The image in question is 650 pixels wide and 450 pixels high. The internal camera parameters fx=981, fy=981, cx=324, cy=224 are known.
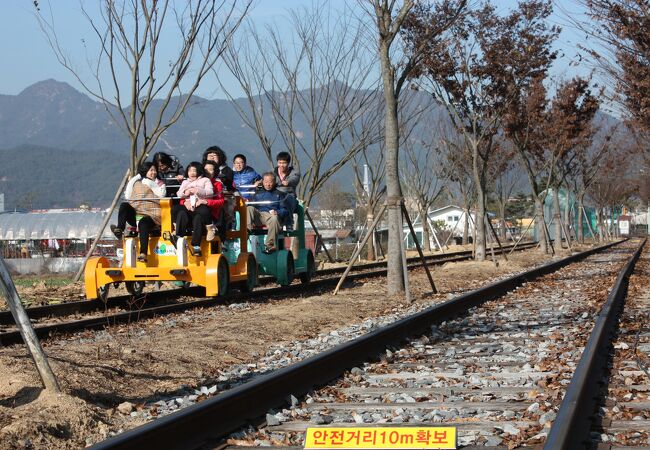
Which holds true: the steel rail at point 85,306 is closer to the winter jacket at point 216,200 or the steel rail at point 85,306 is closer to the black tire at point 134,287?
the black tire at point 134,287

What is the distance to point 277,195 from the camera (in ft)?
54.4

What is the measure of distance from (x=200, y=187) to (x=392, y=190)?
373cm

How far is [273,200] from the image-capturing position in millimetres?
16500

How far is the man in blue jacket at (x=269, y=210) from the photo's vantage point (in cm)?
1616

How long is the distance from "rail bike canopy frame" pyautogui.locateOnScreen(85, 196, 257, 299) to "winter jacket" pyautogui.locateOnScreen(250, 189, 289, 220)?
2.36m

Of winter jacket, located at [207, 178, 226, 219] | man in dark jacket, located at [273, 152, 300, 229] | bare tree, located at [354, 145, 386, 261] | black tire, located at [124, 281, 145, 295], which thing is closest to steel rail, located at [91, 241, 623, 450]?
winter jacket, located at [207, 178, 226, 219]

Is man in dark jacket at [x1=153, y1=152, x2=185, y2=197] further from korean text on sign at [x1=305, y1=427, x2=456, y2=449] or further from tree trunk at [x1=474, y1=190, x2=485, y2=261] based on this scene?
tree trunk at [x1=474, y1=190, x2=485, y2=261]

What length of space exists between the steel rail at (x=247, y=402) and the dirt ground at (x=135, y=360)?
0.67 m

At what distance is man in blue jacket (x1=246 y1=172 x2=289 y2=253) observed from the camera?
16.2 m

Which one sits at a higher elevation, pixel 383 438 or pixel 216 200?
pixel 216 200

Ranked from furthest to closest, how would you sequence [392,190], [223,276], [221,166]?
[392,190], [221,166], [223,276]

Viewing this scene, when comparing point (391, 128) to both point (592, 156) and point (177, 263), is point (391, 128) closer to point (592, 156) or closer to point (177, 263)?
point (177, 263)

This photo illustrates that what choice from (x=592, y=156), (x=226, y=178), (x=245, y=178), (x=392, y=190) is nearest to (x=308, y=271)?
(x=245, y=178)

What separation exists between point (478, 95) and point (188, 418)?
27973 millimetres
